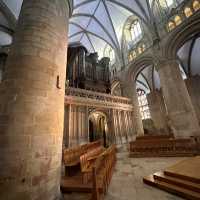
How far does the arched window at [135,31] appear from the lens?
12866 millimetres

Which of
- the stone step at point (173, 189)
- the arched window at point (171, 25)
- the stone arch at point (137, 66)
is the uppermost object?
the arched window at point (171, 25)

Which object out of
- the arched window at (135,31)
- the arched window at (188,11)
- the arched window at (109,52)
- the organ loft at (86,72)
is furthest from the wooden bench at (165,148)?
the arched window at (109,52)

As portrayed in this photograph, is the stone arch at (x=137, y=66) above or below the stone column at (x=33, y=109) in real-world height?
above

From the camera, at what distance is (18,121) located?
232cm

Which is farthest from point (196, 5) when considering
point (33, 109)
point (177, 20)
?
point (33, 109)

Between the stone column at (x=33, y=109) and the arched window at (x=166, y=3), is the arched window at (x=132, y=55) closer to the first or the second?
the arched window at (x=166, y=3)

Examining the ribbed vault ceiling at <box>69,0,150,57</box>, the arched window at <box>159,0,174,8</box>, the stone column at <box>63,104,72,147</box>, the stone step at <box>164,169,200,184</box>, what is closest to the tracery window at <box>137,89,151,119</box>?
the ribbed vault ceiling at <box>69,0,150,57</box>

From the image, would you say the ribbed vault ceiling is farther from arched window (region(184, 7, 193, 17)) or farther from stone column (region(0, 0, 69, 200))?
stone column (region(0, 0, 69, 200))

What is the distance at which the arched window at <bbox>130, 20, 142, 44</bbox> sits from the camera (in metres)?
12.9

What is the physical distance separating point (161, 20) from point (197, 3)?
245 cm

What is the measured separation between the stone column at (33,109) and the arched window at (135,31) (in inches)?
463

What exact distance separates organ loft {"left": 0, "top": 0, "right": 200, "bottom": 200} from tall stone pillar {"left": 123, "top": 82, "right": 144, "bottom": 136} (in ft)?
0.34

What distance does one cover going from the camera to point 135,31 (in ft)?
43.9

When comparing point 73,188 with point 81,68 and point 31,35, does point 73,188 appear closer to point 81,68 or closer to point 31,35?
point 31,35
